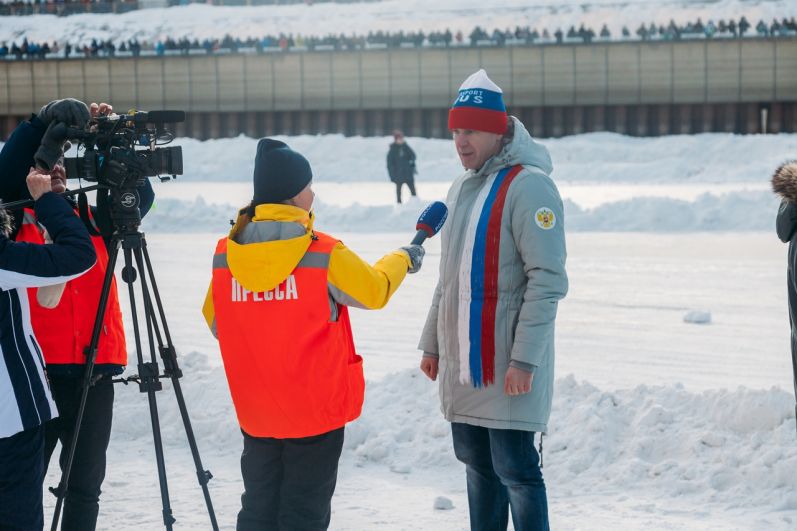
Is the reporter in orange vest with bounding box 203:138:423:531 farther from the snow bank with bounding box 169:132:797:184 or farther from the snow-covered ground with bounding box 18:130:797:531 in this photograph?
the snow bank with bounding box 169:132:797:184

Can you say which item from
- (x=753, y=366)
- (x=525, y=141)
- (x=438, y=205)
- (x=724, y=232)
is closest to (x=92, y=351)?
(x=438, y=205)

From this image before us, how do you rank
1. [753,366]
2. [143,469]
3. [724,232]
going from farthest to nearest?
[724,232] < [753,366] < [143,469]

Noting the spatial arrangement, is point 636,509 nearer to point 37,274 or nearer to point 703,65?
point 37,274

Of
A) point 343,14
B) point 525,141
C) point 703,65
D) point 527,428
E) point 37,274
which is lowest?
point 527,428

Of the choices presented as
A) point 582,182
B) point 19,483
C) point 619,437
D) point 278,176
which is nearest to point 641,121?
point 582,182

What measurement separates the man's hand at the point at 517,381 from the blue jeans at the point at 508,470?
15 cm

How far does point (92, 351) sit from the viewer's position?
364 cm

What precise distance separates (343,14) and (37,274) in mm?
49254

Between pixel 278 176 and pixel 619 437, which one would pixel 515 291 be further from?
pixel 619 437

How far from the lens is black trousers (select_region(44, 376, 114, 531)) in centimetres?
377

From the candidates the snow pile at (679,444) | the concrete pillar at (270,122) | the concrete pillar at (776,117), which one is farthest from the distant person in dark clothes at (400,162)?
the concrete pillar at (776,117)

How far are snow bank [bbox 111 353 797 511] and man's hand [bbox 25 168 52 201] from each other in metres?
2.66

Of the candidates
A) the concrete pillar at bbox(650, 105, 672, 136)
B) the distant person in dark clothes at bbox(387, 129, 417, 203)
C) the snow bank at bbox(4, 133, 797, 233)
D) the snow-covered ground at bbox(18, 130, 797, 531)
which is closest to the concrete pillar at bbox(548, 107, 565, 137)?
the snow bank at bbox(4, 133, 797, 233)

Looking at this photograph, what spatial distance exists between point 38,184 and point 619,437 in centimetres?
323
